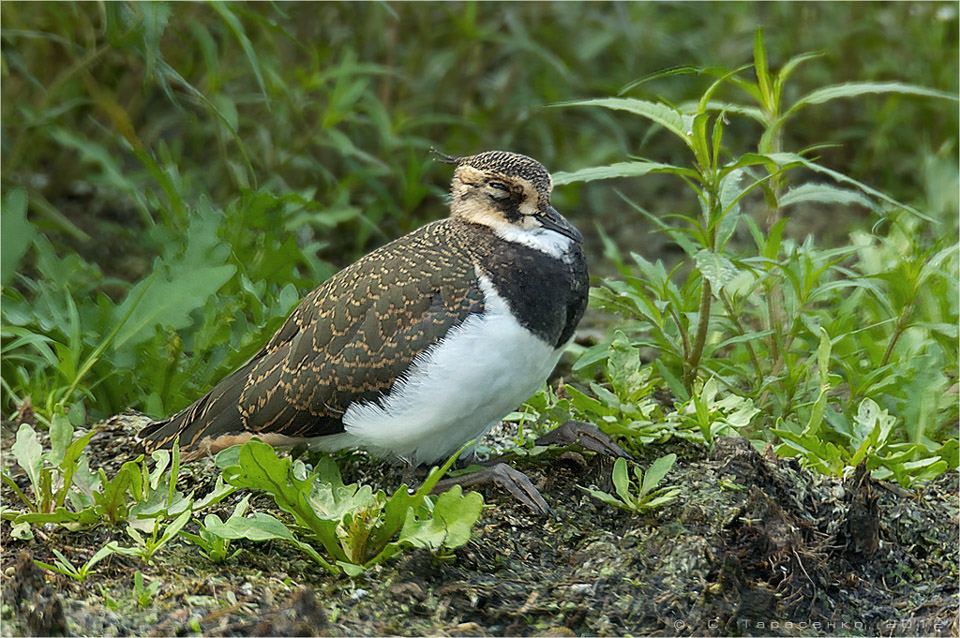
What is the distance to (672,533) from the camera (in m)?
3.46

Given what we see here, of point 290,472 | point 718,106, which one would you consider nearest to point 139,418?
point 290,472

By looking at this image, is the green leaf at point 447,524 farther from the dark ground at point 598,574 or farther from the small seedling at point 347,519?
the dark ground at point 598,574

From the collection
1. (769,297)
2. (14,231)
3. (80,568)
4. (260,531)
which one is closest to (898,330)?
(769,297)

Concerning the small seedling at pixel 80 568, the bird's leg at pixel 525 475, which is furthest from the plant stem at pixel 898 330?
the small seedling at pixel 80 568

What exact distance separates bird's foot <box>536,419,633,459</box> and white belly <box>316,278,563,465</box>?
29 centimetres

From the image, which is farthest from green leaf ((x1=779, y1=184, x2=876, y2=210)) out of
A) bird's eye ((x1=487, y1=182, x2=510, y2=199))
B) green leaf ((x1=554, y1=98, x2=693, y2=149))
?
bird's eye ((x1=487, y1=182, x2=510, y2=199))

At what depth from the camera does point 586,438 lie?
384cm

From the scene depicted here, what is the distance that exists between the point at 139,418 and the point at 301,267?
6.58 feet

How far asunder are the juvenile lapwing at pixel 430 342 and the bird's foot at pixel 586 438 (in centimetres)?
27

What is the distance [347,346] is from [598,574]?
1108 mm

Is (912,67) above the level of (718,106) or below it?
below

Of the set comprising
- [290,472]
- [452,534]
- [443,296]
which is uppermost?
[443,296]

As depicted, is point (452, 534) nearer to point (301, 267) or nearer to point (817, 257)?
point (817, 257)

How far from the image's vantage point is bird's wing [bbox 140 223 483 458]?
3.61 meters
